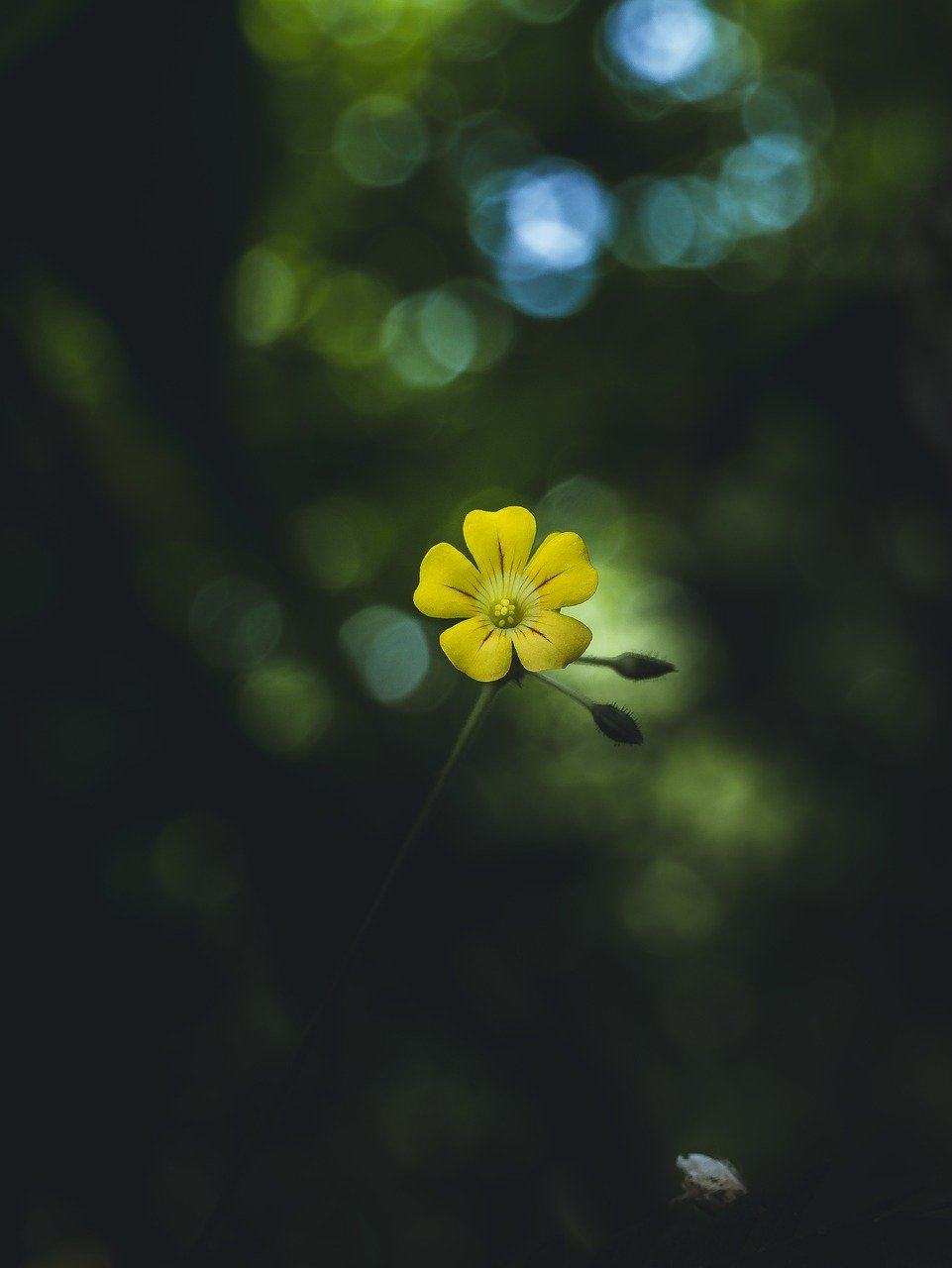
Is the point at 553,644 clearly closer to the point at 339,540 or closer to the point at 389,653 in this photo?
the point at 389,653

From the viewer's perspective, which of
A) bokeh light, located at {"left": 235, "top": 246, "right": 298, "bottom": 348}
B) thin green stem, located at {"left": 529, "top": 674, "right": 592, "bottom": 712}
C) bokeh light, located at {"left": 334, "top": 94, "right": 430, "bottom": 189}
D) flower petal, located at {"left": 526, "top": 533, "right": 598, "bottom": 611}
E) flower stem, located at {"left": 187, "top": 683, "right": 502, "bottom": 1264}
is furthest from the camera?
bokeh light, located at {"left": 334, "top": 94, "right": 430, "bottom": 189}

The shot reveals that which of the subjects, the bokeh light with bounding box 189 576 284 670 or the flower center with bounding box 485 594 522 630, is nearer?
the flower center with bounding box 485 594 522 630

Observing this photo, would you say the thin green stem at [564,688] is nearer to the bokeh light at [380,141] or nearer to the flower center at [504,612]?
the flower center at [504,612]

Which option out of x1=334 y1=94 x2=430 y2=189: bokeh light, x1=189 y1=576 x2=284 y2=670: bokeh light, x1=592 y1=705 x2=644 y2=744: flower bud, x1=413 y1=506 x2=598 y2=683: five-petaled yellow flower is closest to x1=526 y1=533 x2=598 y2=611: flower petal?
x1=413 y1=506 x2=598 y2=683: five-petaled yellow flower

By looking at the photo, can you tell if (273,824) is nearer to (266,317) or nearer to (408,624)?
(408,624)

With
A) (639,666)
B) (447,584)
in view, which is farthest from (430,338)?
(639,666)

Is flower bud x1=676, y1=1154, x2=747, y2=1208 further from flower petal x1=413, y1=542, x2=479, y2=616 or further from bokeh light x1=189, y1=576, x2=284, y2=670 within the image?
bokeh light x1=189, y1=576, x2=284, y2=670

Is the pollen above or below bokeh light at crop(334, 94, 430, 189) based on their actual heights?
below

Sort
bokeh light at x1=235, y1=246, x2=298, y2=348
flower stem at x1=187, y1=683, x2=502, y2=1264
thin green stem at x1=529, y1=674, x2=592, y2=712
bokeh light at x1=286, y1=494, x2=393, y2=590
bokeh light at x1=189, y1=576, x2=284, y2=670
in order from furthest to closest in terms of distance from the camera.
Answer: bokeh light at x1=235, y1=246, x2=298, y2=348, bokeh light at x1=286, y1=494, x2=393, y2=590, bokeh light at x1=189, y1=576, x2=284, y2=670, thin green stem at x1=529, y1=674, x2=592, y2=712, flower stem at x1=187, y1=683, x2=502, y2=1264
